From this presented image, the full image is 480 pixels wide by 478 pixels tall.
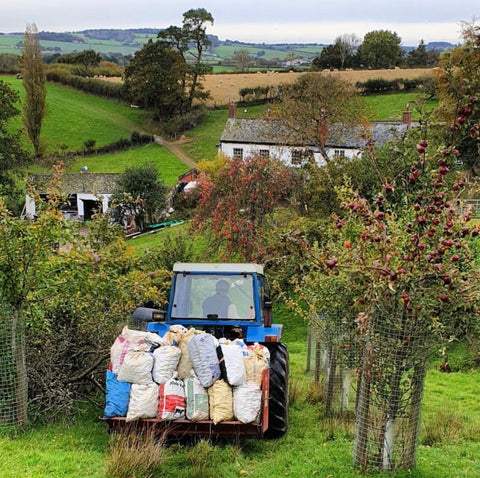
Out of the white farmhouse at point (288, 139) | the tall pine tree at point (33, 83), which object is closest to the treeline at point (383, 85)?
the white farmhouse at point (288, 139)

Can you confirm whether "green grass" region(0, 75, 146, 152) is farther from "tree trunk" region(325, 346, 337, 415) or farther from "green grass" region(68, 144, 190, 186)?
"tree trunk" region(325, 346, 337, 415)

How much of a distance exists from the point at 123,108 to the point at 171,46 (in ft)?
28.1

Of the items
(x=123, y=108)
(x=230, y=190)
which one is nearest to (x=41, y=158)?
(x=123, y=108)

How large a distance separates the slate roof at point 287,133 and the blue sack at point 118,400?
25.8 metres

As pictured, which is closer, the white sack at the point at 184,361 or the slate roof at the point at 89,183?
the white sack at the point at 184,361

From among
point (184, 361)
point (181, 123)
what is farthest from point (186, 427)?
point (181, 123)

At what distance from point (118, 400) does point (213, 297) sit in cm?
281

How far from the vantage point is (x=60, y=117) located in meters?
61.4

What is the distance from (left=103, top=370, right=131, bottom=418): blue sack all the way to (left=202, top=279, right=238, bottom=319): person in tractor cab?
8.00ft

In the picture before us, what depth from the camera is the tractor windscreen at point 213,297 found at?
9.95 m

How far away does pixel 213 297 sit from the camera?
10.1 metres

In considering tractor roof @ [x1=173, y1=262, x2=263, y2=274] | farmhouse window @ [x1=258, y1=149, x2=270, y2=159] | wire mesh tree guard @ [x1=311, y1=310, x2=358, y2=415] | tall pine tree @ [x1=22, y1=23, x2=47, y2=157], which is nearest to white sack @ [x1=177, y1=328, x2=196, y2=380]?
wire mesh tree guard @ [x1=311, y1=310, x2=358, y2=415]

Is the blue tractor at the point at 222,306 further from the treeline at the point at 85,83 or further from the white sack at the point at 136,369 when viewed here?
the treeline at the point at 85,83

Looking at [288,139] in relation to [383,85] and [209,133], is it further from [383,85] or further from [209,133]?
[383,85]
